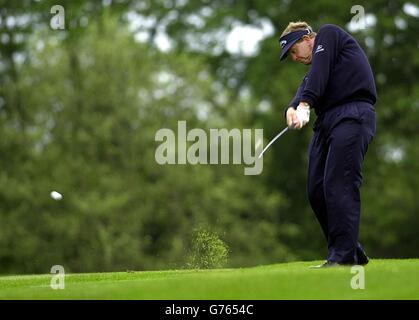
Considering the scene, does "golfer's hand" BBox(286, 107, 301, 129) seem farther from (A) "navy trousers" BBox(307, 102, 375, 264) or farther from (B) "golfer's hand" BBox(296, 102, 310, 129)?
(A) "navy trousers" BBox(307, 102, 375, 264)

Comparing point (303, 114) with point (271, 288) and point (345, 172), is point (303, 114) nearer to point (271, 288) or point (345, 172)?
point (345, 172)

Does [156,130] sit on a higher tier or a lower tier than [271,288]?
higher

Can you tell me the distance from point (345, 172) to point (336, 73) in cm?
95

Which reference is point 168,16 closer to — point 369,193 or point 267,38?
point 267,38

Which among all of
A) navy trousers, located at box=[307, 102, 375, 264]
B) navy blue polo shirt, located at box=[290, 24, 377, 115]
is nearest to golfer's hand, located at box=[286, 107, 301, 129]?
navy blue polo shirt, located at box=[290, 24, 377, 115]

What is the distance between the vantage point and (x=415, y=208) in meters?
34.1

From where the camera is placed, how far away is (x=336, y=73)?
891 centimetres

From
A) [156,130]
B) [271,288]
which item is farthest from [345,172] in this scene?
[156,130]

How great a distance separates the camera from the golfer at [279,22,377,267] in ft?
28.6

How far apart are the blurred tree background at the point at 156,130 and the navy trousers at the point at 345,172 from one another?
958 inches
